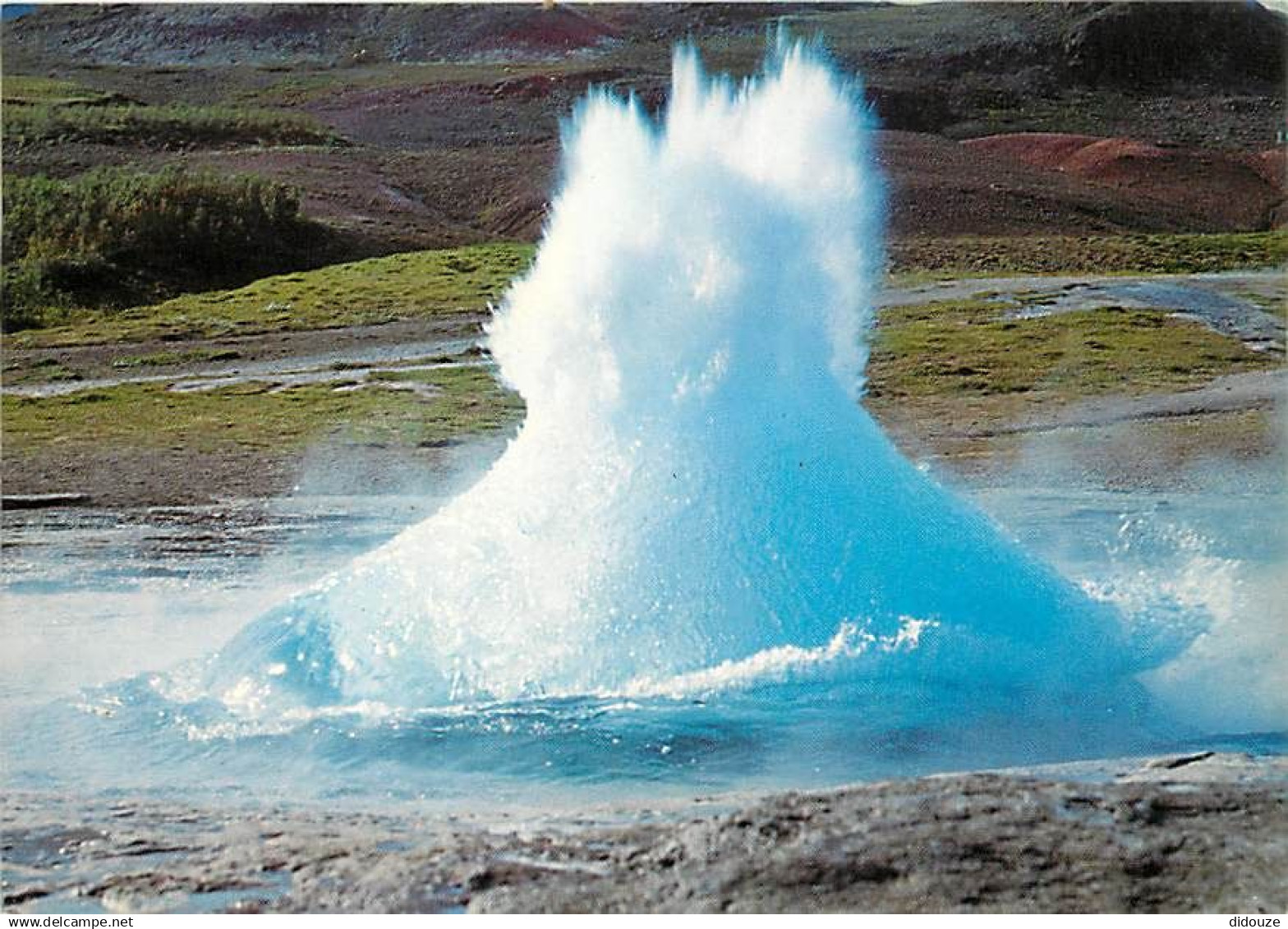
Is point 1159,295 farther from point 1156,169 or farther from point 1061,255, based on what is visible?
point 1156,169

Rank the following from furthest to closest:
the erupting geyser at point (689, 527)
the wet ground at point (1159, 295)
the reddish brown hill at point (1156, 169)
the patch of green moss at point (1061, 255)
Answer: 1. the patch of green moss at point (1061, 255)
2. the reddish brown hill at point (1156, 169)
3. the wet ground at point (1159, 295)
4. the erupting geyser at point (689, 527)

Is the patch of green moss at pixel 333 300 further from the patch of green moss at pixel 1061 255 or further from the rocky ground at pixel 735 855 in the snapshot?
the rocky ground at pixel 735 855

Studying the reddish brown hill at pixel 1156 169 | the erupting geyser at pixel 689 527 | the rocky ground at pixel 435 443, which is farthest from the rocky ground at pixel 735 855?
the reddish brown hill at pixel 1156 169

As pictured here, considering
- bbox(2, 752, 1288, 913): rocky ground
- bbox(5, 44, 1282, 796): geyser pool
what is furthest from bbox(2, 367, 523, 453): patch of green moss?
bbox(2, 752, 1288, 913): rocky ground

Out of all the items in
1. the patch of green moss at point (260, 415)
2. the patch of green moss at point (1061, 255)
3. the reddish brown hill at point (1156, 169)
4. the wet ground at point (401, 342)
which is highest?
the reddish brown hill at point (1156, 169)

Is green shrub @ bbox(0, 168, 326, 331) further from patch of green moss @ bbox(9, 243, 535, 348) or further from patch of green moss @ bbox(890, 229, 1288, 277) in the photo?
patch of green moss @ bbox(890, 229, 1288, 277)

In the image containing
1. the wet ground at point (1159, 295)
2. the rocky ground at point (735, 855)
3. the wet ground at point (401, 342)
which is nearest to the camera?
the rocky ground at point (735, 855)

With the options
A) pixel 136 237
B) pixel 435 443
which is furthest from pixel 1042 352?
pixel 136 237
